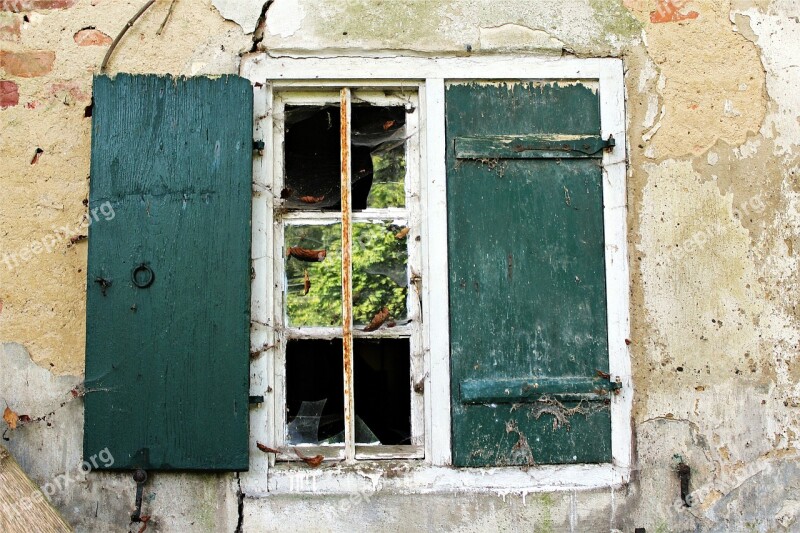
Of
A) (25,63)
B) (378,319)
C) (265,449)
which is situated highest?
(25,63)

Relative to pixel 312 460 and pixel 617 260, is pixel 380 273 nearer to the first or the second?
pixel 312 460

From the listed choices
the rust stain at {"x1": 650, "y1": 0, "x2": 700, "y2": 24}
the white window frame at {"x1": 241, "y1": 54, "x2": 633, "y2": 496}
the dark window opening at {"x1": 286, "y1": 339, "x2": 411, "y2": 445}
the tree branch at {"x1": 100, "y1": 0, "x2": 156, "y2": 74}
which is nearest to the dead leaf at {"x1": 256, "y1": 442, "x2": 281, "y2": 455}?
the white window frame at {"x1": 241, "y1": 54, "x2": 633, "y2": 496}

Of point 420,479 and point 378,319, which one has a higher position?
point 378,319

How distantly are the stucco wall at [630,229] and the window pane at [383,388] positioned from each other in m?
0.25

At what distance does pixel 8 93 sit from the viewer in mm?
2699

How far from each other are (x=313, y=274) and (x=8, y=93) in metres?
1.27

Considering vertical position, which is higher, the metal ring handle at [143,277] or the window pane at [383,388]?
the metal ring handle at [143,277]

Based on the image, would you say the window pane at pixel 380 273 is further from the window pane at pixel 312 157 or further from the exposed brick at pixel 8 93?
the exposed brick at pixel 8 93

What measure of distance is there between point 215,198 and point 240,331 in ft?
1.52

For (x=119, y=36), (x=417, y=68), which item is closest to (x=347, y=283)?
(x=417, y=68)

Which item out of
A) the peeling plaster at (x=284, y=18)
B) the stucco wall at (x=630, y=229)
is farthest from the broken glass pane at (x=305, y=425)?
the peeling plaster at (x=284, y=18)

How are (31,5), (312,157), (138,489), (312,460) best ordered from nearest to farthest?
1. (138,489)
2. (312,460)
3. (31,5)
4. (312,157)

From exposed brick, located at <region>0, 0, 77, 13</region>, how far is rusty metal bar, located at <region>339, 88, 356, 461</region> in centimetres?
106

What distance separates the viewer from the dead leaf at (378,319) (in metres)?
2.72
